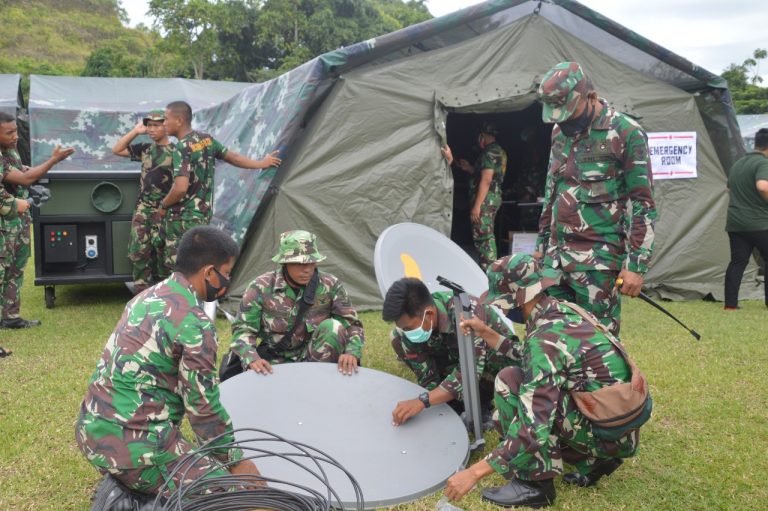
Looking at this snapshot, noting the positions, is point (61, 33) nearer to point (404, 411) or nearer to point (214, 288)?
point (404, 411)

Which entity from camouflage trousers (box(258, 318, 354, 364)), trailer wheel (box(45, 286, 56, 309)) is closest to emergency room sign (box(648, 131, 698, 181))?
camouflage trousers (box(258, 318, 354, 364))

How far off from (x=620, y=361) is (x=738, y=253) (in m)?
4.58

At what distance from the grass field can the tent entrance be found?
3.24m

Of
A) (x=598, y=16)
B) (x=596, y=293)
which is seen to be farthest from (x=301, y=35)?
(x=596, y=293)

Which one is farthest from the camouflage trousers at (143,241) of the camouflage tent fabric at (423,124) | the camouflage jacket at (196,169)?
the camouflage tent fabric at (423,124)

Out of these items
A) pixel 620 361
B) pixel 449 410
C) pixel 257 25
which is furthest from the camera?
pixel 257 25

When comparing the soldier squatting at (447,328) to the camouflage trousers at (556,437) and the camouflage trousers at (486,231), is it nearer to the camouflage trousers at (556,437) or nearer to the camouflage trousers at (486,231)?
the camouflage trousers at (556,437)

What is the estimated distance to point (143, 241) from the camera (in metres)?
5.77

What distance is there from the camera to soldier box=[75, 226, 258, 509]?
2.19 metres

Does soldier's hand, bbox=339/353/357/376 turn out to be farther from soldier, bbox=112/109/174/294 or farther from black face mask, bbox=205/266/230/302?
soldier, bbox=112/109/174/294

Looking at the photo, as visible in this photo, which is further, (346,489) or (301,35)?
(301,35)

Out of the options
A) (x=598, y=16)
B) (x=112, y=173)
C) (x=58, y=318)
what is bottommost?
(x=58, y=318)

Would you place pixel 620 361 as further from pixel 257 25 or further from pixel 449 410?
pixel 257 25

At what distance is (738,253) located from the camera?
6.30 metres
